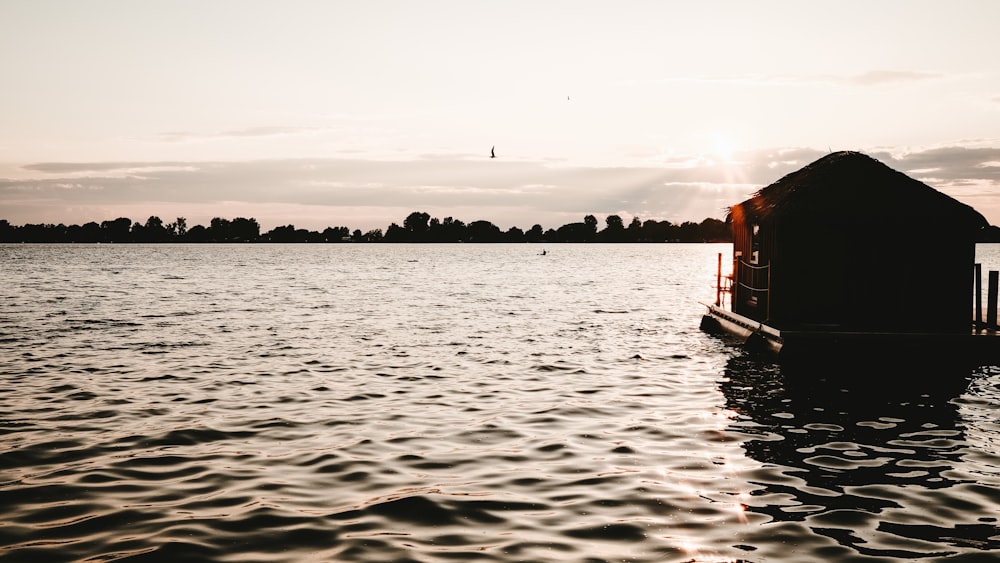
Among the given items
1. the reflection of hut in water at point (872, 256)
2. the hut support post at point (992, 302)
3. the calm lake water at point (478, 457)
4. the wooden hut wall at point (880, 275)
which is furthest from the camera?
the hut support post at point (992, 302)

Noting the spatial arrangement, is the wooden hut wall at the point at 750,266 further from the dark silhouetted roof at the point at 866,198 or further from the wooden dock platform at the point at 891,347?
the wooden dock platform at the point at 891,347

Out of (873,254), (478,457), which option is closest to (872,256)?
(873,254)

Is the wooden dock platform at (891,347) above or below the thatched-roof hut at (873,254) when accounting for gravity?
below

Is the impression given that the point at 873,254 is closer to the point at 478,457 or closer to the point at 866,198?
the point at 866,198

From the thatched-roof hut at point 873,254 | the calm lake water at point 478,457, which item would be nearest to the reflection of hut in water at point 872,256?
the thatched-roof hut at point 873,254

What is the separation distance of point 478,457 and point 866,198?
628 inches

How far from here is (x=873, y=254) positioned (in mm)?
21703

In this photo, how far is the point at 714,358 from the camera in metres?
22.8

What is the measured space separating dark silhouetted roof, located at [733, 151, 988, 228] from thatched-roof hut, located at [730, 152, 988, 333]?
3 centimetres

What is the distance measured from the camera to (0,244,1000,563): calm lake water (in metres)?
7.88

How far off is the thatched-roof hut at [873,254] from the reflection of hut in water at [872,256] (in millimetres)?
28

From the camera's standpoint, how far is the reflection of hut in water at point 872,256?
844 inches

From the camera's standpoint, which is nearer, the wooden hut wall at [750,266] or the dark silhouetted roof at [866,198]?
the dark silhouetted roof at [866,198]

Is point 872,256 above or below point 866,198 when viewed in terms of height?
below
